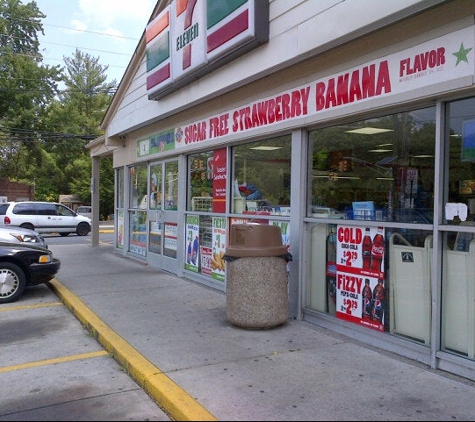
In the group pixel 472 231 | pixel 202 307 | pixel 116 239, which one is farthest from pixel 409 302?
pixel 116 239

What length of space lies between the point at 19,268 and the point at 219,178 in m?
3.68

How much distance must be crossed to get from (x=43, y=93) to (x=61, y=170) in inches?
422

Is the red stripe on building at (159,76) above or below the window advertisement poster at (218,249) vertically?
above

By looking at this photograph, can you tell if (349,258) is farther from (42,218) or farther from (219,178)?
(42,218)

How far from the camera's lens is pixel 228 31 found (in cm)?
686

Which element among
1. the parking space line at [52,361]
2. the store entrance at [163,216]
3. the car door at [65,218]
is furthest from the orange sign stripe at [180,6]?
the car door at [65,218]

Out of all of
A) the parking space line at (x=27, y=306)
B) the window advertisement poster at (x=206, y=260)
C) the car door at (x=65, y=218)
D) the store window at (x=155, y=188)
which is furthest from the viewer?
the car door at (x=65, y=218)

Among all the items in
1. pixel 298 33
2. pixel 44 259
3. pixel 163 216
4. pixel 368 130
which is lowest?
pixel 44 259

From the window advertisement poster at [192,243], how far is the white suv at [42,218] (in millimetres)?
14300

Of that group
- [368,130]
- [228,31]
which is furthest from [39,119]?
[368,130]

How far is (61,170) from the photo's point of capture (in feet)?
153

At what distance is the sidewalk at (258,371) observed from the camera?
3.68 meters

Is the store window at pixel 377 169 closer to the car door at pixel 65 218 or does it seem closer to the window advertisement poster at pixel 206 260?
the window advertisement poster at pixel 206 260

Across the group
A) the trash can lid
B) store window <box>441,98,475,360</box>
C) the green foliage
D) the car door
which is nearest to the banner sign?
store window <box>441,98,475,360</box>
